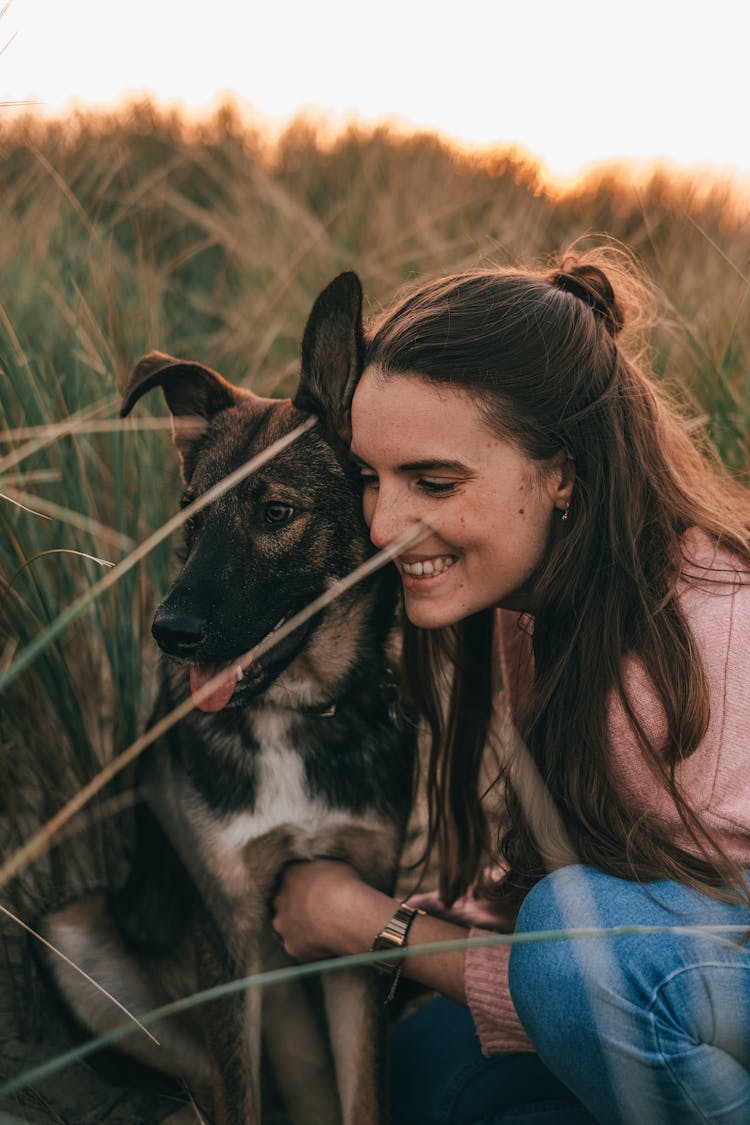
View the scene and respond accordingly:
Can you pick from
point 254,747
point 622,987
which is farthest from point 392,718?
point 622,987

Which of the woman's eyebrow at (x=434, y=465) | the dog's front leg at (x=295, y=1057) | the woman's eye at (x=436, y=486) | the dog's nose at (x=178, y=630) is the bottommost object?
the dog's front leg at (x=295, y=1057)

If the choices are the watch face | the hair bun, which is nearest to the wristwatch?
the watch face

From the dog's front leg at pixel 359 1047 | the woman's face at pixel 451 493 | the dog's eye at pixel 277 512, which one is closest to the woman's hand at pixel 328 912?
the dog's front leg at pixel 359 1047

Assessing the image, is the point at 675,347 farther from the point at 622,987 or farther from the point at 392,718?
the point at 622,987

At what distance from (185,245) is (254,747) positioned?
4.58m

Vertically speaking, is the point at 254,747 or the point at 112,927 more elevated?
the point at 254,747

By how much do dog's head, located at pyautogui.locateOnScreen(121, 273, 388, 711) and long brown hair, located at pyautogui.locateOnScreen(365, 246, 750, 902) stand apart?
186 mm

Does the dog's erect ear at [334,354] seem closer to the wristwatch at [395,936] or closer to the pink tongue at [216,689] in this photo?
the pink tongue at [216,689]

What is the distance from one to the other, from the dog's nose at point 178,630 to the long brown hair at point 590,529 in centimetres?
67

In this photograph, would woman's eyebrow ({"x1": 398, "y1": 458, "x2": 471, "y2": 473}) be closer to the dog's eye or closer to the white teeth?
the white teeth

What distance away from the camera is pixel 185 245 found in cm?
633

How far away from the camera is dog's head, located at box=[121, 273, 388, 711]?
2.22 meters

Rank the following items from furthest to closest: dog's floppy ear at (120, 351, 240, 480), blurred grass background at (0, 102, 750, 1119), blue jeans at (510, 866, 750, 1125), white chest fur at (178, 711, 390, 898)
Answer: blurred grass background at (0, 102, 750, 1119) < dog's floppy ear at (120, 351, 240, 480) < white chest fur at (178, 711, 390, 898) < blue jeans at (510, 866, 750, 1125)

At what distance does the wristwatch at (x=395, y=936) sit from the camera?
2.37m
